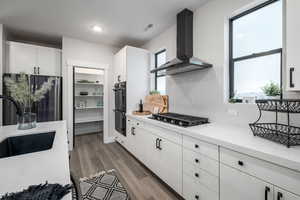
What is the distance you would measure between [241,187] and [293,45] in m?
1.21

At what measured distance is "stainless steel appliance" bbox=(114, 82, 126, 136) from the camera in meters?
3.12

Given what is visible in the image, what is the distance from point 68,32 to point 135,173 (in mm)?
3305

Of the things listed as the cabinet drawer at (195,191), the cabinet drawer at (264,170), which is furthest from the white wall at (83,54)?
the cabinet drawer at (264,170)

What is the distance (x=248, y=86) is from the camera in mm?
1715

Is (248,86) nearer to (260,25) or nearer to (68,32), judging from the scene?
(260,25)

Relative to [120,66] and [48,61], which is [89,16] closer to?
[120,66]

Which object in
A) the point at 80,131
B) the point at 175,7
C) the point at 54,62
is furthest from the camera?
the point at 80,131

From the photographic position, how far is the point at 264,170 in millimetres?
914

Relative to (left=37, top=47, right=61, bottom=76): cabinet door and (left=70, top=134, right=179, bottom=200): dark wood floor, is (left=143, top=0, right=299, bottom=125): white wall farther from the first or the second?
(left=37, top=47, right=61, bottom=76): cabinet door

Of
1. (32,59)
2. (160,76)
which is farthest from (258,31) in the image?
(32,59)

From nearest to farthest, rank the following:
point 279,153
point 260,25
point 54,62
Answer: point 279,153 < point 260,25 < point 54,62

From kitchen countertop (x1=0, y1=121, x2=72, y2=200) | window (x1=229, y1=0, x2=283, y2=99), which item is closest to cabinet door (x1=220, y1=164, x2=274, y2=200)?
window (x1=229, y1=0, x2=283, y2=99)

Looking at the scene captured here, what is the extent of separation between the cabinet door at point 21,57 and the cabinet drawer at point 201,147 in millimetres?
3704

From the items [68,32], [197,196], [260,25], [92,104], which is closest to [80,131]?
[92,104]
